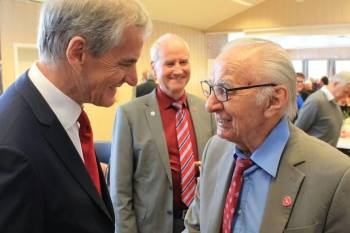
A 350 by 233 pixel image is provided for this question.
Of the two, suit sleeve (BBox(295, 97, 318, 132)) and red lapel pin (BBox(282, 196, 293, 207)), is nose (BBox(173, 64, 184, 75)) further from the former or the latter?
suit sleeve (BBox(295, 97, 318, 132))

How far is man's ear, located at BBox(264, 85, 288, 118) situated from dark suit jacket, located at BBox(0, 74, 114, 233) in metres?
0.65

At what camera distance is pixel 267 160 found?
4.23 feet

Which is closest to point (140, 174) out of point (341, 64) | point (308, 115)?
point (308, 115)

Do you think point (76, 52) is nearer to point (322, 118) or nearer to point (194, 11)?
point (322, 118)

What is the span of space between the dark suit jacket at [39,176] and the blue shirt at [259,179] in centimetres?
49

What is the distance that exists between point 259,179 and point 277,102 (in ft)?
0.91

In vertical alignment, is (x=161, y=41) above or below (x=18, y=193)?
above

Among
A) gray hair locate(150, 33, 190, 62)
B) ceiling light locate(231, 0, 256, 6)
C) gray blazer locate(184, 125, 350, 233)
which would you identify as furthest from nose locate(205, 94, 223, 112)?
ceiling light locate(231, 0, 256, 6)

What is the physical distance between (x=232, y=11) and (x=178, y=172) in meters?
8.26

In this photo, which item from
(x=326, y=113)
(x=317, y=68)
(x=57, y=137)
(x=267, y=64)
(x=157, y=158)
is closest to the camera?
(x=57, y=137)

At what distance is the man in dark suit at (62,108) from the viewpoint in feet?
2.82

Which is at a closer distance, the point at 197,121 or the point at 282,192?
the point at 282,192

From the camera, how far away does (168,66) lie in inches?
85.4

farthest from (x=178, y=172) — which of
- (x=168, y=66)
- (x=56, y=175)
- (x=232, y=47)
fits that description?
(x=56, y=175)
